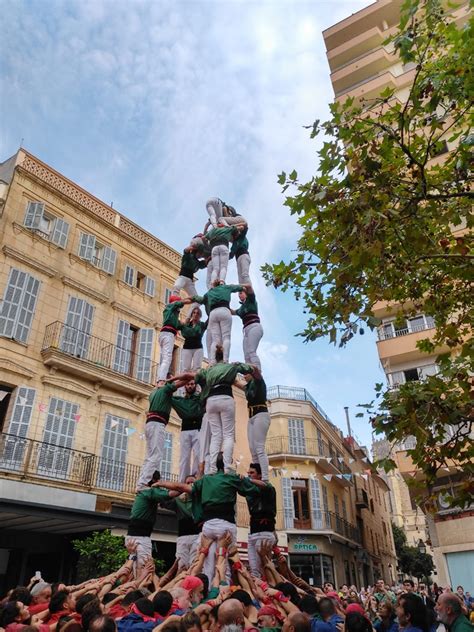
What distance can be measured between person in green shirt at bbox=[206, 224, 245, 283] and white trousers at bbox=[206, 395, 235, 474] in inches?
105

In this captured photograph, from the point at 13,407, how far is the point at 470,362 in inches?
518

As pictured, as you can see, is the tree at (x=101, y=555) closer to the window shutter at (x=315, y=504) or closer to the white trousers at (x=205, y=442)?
the white trousers at (x=205, y=442)

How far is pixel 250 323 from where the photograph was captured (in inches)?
359

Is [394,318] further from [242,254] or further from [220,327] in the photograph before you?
[220,327]

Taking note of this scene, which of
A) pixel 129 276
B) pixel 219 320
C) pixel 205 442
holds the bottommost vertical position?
pixel 205 442

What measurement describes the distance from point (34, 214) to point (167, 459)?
1036cm

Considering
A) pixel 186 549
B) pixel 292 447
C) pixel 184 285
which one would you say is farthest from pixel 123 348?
pixel 292 447

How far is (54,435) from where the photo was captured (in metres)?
15.6

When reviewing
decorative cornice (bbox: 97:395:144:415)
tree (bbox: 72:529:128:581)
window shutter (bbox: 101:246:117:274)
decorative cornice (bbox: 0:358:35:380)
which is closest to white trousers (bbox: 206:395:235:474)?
tree (bbox: 72:529:128:581)

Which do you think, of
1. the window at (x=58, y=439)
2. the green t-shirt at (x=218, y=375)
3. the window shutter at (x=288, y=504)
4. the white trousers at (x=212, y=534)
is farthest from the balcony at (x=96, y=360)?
the window shutter at (x=288, y=504)

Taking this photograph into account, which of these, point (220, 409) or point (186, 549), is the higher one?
point (220, 409)

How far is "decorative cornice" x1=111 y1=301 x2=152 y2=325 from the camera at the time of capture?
768 inches

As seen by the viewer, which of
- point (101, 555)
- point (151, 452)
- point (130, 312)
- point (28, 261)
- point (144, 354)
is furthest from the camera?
point (130, 312)

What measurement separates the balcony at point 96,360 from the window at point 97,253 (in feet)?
10.4
